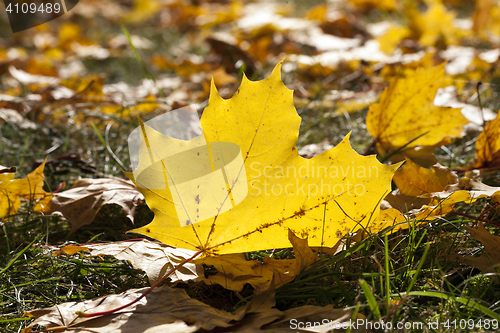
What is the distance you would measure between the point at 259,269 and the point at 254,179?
174 mm

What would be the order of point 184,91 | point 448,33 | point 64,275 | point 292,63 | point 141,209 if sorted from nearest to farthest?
1. point 64,275
2. point 141,209
3. point 184,91
4. point 292,63
5. point 448,33

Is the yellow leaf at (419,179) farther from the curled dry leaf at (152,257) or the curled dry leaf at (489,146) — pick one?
the curled dry leaf at (152,257)

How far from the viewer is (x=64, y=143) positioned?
1.43 m

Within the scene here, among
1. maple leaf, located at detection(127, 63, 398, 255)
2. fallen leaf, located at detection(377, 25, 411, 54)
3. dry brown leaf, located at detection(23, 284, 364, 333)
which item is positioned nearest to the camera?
dry brown leaf, located at detection(23, 284, 364, 333)

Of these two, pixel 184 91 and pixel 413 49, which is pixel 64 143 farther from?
pixel 413 49

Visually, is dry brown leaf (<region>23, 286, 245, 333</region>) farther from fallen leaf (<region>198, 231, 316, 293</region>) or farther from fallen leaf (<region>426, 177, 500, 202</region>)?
fallen leaf (<region>426, 177, 500, 202</region>)

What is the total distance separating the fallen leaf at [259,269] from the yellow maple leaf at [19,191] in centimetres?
53

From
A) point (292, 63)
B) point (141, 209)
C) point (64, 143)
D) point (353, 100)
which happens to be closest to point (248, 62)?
point (292, 63)

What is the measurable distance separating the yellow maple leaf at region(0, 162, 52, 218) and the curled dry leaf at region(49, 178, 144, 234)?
0.17 feet

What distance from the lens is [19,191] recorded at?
0.93 m

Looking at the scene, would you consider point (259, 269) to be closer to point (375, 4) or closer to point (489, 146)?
point (489, 146)

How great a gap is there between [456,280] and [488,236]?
104mm

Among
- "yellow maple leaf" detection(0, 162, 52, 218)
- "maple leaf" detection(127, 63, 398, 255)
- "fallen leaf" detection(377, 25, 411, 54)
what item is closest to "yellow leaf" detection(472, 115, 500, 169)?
"maple leaf" detection(127, 63, 398, 255)

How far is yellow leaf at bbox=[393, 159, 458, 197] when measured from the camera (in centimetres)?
84
